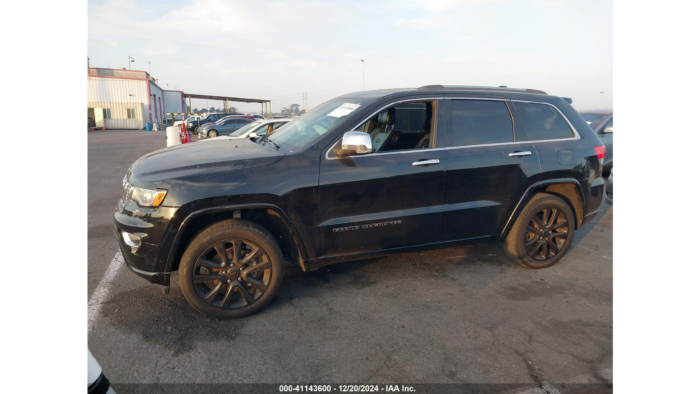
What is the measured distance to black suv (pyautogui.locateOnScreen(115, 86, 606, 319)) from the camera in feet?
10.7

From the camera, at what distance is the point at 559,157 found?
171 inches

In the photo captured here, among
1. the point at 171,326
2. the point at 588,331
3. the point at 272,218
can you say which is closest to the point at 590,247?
the point at 588,331

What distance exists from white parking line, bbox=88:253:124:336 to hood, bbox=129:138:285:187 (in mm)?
1149

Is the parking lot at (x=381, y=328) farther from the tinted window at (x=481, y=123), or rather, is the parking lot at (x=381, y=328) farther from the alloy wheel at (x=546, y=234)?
the tinted window at (x=481, y=123)

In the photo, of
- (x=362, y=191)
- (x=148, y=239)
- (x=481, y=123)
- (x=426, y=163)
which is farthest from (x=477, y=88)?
(x=148, y=239)

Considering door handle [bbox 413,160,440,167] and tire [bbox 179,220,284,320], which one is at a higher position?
door handle [bbox 413,160,440,167]

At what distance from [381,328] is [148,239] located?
1.92 metres

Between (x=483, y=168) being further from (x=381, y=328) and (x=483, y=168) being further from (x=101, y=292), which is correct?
(x=101, y=292)

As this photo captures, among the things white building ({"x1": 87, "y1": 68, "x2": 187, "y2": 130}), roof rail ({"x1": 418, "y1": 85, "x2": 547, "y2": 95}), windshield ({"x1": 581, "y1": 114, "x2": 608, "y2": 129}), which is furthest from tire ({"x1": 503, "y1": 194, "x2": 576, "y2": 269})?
white building ({"x1": 87, "y1": 68, "x2": 187, "y2": 130})

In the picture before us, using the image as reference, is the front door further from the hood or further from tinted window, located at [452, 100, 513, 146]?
the hood

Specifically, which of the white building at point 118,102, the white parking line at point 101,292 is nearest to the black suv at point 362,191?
the white parking line at point 101,292

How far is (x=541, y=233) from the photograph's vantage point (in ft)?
14.7

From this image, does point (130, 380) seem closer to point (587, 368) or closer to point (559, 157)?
point (587, 368)

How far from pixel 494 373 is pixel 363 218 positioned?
5.07 feet
